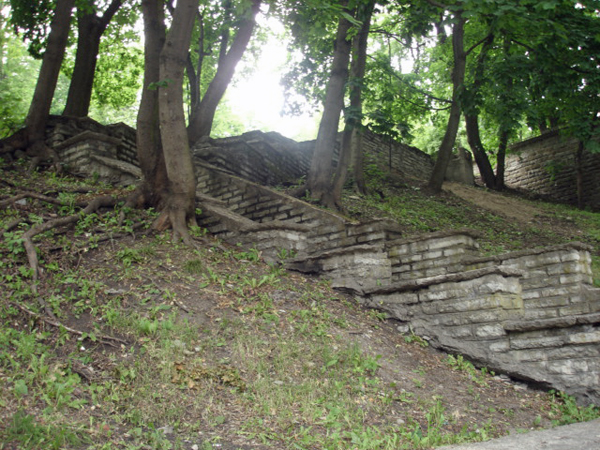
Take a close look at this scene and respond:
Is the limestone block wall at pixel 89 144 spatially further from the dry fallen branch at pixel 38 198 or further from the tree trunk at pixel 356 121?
the tree trunk at pixel 356 121

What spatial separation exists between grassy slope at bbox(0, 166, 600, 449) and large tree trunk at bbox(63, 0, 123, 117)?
6122mm

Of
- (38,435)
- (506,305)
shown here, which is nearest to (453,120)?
(506,305)

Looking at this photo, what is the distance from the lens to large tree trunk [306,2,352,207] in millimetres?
10297

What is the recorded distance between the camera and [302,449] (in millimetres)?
3820

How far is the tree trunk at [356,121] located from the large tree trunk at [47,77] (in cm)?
560

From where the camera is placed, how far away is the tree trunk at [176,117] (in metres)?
7.36

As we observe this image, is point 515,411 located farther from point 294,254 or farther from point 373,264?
point 294,254

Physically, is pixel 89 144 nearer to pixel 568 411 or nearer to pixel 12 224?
pixel 12 224

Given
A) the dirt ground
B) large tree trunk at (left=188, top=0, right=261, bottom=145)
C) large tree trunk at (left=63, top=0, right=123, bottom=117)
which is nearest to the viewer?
large tree trunk at (left=188, top=0, right=261, bottom=145)

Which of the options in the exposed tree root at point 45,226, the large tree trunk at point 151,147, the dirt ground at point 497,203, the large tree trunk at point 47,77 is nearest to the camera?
the exposed tree root at point 45,226

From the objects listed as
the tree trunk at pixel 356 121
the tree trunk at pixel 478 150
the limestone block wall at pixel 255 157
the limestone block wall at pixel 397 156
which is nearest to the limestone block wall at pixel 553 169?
the tree trunk at pixel 478 150

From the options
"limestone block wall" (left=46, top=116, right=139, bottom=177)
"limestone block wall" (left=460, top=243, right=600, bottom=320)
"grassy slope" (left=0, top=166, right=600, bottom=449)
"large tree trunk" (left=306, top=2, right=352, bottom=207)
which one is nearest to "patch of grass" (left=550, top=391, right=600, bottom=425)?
"grassy slope" (left=0, top=166, right=600, bottom=449)

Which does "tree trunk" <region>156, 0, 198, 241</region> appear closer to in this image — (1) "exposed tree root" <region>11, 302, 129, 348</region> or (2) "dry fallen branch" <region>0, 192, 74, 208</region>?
(2) "dry fallen branch" <region>0, 192, 74, 208</region>

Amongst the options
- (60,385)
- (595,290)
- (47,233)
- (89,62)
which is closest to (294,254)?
(47,233)
